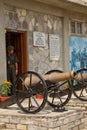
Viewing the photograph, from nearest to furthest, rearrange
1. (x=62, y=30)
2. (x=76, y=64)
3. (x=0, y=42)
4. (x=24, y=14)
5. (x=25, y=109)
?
(x=25, y=109)
(x=0, y=42)
(x=24, y=14)
(x=62, y=30)
(x=76, y=64)

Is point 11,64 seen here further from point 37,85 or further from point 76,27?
point 76,27

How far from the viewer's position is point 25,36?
14.0 meters

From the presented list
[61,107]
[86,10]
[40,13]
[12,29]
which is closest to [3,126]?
[61,107]

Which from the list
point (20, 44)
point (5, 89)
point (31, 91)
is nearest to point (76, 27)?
point (20, 44)

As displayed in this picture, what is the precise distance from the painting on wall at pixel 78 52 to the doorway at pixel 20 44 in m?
3.23

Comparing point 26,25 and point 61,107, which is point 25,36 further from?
point 61,107

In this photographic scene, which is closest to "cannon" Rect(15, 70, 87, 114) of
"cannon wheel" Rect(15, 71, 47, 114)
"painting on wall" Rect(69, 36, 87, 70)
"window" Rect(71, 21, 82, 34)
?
"cannon wheel" Rect(15, 71, 47, 114)

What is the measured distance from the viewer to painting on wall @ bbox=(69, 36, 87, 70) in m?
16.9

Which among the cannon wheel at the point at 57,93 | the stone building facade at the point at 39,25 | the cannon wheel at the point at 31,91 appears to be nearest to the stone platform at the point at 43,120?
the cannon wheel at the point at 31,91

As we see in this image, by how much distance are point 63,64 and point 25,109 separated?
775 centimetres

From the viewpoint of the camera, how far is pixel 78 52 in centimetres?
1741

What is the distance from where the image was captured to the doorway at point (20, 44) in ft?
45.9

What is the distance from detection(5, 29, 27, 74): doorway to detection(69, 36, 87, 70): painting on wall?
10.6ft

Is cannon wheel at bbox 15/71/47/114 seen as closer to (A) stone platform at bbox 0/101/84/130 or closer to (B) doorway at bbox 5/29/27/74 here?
(A) stone platform at bbox 0/101/84/130
